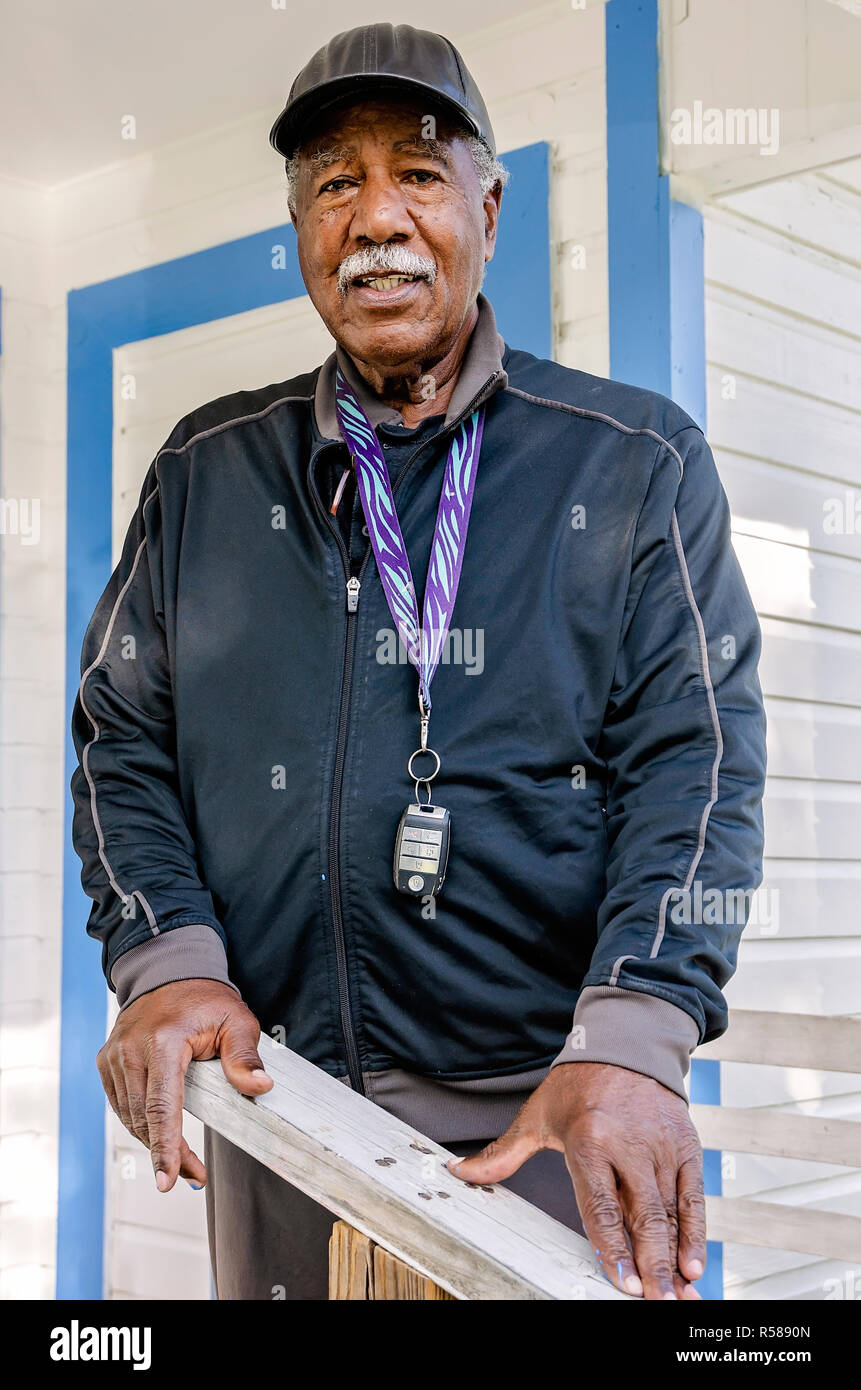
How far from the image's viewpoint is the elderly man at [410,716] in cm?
144

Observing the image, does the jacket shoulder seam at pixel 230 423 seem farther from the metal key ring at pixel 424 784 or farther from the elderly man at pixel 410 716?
the metal key ring at pixel 424 784

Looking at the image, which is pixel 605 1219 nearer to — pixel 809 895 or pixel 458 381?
pixel 458 381

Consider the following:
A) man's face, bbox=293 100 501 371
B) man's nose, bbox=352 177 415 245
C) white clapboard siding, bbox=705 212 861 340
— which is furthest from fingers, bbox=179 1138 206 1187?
white clapboard siding, bbox=705 212 861 340

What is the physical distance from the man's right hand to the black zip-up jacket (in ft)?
0.16

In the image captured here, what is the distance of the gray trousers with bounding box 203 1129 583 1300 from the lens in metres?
1.59

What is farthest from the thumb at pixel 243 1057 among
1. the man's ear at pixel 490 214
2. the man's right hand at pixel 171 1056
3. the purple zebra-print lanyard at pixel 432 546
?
the man's ear at pixel 490 214

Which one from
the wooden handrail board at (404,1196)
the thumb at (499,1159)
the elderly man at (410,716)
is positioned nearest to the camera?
the wooden handrail board at (404,1196)

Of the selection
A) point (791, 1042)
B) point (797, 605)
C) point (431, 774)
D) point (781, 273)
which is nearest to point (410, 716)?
point (431, 774)

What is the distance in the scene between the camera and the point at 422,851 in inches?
58.1

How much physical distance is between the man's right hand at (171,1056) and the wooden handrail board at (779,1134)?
1.48 metres

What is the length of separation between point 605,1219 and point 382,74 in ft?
4.13

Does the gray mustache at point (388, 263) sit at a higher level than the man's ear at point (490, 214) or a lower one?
lower

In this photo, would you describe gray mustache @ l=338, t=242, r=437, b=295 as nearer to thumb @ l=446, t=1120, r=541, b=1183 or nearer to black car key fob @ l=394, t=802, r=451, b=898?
black car key fob @ l=394, t=802, r=451, b=898

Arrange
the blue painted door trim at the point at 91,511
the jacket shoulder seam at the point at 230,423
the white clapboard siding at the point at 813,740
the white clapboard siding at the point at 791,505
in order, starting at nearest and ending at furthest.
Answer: the jacket shoulder seam at the point at 230,423
the white clapboard siding at the point at 791,505
the white clapboard siding at the point at 813,740
the blue painted door trim at the point at 91,511
